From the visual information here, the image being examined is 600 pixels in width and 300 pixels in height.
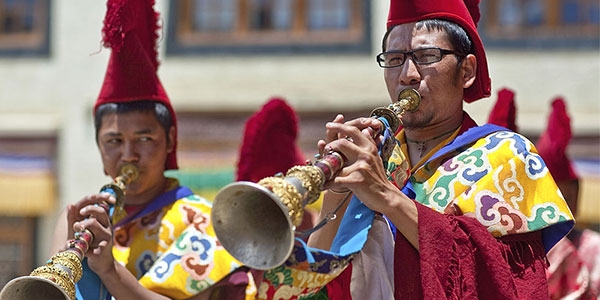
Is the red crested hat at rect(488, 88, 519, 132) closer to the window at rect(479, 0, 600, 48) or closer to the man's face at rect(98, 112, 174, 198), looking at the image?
the man's face at rect(98, 112, 174, 198)

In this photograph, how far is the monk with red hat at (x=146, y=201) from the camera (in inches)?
135

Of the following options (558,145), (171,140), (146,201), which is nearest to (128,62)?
(171,140)

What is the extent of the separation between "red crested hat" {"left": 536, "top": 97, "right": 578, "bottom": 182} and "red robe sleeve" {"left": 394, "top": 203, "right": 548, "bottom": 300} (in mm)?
2246

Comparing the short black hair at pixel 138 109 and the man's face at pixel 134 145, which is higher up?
the short black hair at pixel 138 109

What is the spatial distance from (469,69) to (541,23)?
7919 mm

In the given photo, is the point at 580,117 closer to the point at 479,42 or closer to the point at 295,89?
the point at 295,89

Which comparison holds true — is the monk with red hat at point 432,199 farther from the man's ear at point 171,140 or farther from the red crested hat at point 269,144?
the red crested hat at point 269,144

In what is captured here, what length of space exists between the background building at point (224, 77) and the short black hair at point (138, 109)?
20.8 ft

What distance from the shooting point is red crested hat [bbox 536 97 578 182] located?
4816 millimetres

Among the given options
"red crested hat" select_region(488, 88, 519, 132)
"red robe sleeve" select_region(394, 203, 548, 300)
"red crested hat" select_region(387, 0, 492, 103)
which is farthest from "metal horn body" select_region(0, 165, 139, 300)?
"red crested hat" select_region(488, 88, 519, 132)

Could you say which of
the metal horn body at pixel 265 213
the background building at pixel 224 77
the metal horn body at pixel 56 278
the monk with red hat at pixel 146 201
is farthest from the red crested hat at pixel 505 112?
the background building at pixel 224 77

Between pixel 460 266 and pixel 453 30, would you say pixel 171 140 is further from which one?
pixel 460 266

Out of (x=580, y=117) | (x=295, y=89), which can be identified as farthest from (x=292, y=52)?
(x=580, y=117)

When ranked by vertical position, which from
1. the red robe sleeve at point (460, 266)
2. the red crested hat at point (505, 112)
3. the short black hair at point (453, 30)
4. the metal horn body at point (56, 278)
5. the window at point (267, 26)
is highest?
the window at point (267, 26)
